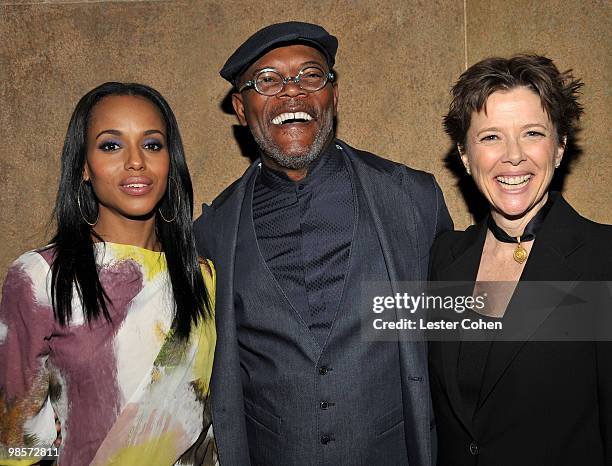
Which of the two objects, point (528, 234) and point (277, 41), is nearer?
point (528, 234)

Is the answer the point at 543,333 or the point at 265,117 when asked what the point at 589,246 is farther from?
the point at 265,117

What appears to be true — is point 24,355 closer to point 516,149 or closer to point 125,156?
point 125,156

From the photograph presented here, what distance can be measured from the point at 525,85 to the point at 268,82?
3.12ft

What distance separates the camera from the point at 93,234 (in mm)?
2146

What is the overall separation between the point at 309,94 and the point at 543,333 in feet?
3.96

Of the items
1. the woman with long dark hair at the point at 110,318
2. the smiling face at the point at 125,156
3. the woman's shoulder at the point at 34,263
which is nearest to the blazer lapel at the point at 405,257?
the woman with long dark hair at the point at 110,318

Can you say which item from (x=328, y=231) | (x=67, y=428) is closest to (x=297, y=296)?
(x=328, y=231)

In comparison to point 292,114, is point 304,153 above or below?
below

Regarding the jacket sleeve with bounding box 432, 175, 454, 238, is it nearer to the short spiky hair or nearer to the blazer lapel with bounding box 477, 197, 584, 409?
the short spiky hair

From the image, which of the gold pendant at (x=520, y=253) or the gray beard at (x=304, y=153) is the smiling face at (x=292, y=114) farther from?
the gold pendant at (x=520, y=253)

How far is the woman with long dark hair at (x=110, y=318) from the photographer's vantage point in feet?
6.41

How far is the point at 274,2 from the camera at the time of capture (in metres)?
3.03

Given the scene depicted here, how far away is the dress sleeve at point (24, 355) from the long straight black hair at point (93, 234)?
0.17 ft

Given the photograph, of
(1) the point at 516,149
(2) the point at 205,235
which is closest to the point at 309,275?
(2) the point at 205,235
